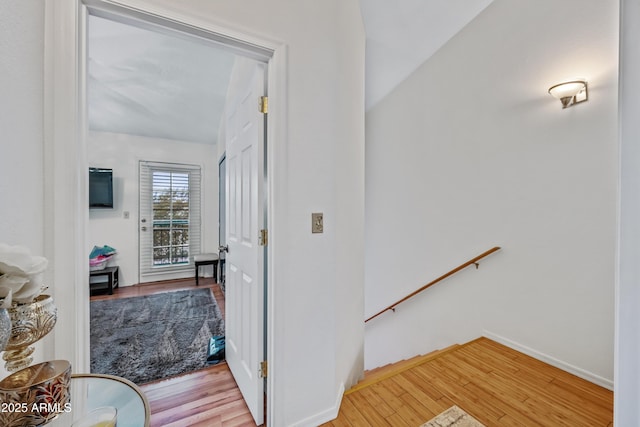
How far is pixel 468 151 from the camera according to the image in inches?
102

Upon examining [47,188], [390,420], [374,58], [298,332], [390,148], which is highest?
[374,58]

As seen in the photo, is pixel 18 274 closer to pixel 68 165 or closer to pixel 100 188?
pixel 68 165

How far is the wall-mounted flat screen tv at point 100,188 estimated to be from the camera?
3943 millimetres

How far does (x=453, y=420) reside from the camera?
147 cm

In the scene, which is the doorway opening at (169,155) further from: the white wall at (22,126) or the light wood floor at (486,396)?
the light wood floor at (486,396)

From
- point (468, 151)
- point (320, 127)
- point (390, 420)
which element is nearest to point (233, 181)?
point (320, 127)

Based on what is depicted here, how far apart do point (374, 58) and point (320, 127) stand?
2.24 meters

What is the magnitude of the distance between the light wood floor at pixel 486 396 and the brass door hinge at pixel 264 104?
1727mm

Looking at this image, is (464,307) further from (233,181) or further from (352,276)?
(233,181)

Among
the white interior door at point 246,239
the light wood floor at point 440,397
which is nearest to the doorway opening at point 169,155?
the white interior door at point 246,239

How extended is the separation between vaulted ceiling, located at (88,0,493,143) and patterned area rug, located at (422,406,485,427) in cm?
264

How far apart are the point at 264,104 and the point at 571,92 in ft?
6.79

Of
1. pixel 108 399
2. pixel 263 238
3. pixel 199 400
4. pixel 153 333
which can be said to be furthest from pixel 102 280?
pixel 108 399

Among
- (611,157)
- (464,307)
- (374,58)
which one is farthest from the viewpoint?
(374,58)
